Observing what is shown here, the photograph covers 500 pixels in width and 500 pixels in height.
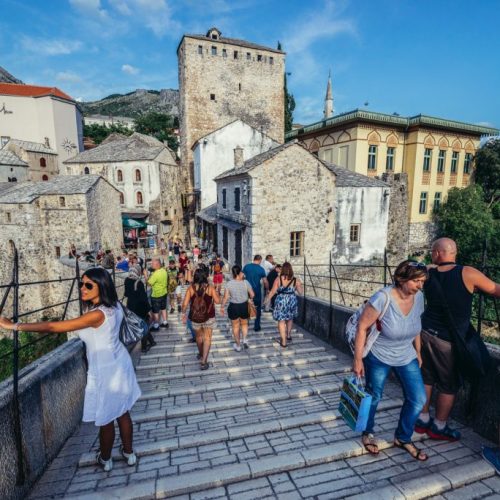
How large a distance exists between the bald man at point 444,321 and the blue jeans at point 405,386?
0.32m

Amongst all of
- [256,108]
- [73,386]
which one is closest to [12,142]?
[256,108]

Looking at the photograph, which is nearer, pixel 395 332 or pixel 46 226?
pixel 395 332

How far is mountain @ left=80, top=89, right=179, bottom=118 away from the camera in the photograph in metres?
106

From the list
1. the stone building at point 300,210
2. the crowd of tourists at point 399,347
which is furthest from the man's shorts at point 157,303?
the stone building at point 300,210

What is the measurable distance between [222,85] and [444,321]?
33.8 meters

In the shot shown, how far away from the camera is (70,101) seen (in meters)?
42.5

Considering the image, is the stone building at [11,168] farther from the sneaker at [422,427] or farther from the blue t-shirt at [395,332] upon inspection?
the sneaker at [422,427]

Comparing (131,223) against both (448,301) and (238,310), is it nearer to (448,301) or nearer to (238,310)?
(238,310)

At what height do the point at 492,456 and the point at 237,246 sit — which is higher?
the point at 237,246

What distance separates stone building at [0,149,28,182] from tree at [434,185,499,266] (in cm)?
4074

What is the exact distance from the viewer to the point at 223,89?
105 feet

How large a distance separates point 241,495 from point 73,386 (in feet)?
8.08

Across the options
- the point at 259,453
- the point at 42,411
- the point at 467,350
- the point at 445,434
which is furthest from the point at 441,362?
the point at 42,411

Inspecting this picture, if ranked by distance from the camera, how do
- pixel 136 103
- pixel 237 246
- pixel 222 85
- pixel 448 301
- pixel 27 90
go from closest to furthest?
pixel 448 301 < pixel 237 246 < pixel 222 85 < pixel 27 90 < pixel 136 103
